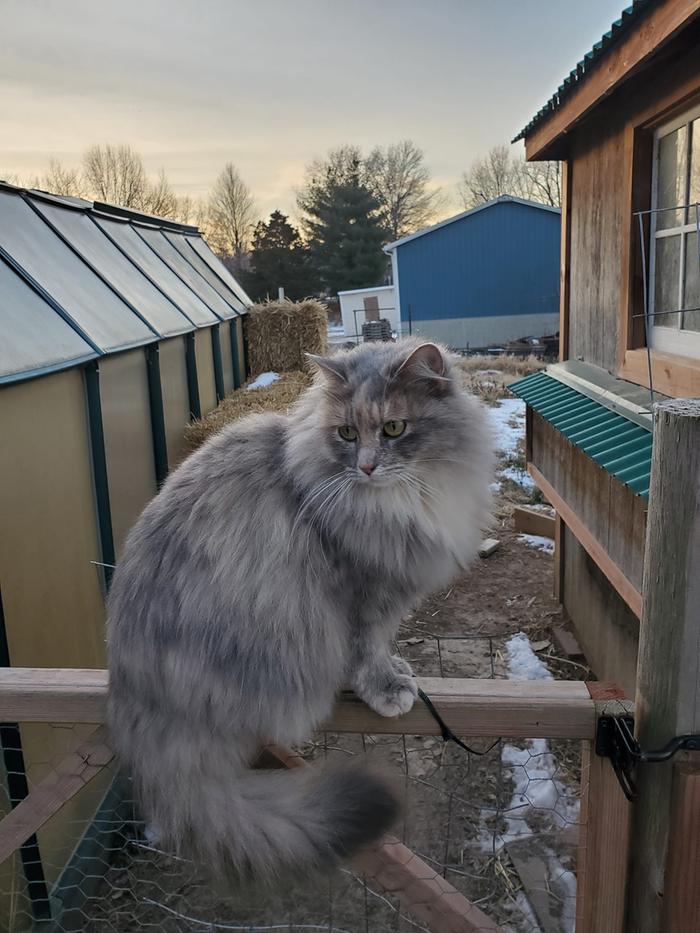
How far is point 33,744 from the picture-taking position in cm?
305

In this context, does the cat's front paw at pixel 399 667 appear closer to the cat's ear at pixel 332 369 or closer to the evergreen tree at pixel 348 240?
the cat's ear at pixel 332 369

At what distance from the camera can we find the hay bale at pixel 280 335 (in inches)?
490

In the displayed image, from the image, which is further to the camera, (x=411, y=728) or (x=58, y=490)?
(x=58, y=490)

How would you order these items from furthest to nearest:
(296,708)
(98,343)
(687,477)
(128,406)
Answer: (128,406), (98,343), (296,708), (687,477)

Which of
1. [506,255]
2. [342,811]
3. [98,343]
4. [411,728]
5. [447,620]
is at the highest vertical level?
[506,255]

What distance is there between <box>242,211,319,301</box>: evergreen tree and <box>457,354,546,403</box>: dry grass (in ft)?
52.0

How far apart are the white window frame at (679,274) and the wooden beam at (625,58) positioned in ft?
1.19

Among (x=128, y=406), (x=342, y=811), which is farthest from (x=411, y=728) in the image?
(x=128, y=406)

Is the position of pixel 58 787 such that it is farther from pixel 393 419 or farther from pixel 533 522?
pixel 533 522

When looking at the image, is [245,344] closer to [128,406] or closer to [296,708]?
[128,406]

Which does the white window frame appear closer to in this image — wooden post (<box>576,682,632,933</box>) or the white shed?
wooden post (<box>576,682,632,933</box>)

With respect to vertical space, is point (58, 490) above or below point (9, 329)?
below

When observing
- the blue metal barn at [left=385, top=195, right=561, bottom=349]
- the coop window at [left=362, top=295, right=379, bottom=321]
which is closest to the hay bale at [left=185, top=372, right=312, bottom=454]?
the blue metal barn at [left=385, top=195, right=561, bottom=349]

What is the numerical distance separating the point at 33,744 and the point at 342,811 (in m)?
2.23
